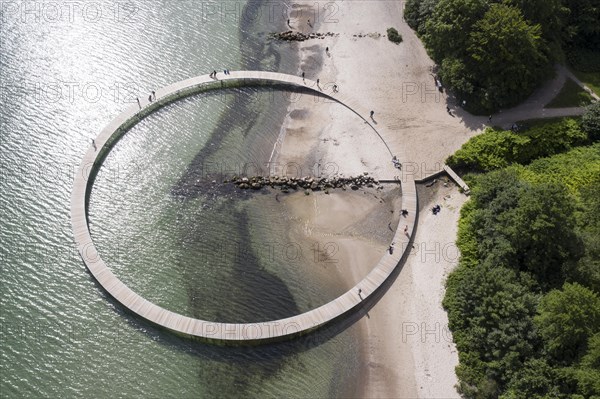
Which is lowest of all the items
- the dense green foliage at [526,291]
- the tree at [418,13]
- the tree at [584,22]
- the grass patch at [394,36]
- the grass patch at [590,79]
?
the dense green foliage at [526,291]

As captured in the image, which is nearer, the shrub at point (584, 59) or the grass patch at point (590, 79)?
the grass patch at point (590, 79)

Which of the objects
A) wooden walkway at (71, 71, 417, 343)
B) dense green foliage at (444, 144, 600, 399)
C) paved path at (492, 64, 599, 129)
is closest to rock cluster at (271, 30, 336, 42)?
wooden walkway at (71, 71, 417, 343)

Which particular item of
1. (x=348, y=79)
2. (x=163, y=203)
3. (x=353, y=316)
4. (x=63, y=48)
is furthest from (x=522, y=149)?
(x=63, y=48)

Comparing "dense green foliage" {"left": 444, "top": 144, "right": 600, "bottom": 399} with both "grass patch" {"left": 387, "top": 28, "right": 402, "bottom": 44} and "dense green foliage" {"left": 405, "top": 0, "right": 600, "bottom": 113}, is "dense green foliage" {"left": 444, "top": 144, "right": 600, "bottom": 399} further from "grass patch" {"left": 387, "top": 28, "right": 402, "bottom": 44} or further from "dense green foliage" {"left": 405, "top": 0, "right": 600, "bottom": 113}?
"grass patch" {"left": 387, "top": 28, "right": 402, "bottom": 44}

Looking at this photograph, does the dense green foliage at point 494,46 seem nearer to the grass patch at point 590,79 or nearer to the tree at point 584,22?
the tree at point 584,22

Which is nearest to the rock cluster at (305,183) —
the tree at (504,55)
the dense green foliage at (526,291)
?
the dense green foliage at (526,291)

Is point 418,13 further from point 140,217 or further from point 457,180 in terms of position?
point 140,217

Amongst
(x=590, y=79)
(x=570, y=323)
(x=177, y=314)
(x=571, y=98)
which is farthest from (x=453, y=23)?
(x=177, y=314)
